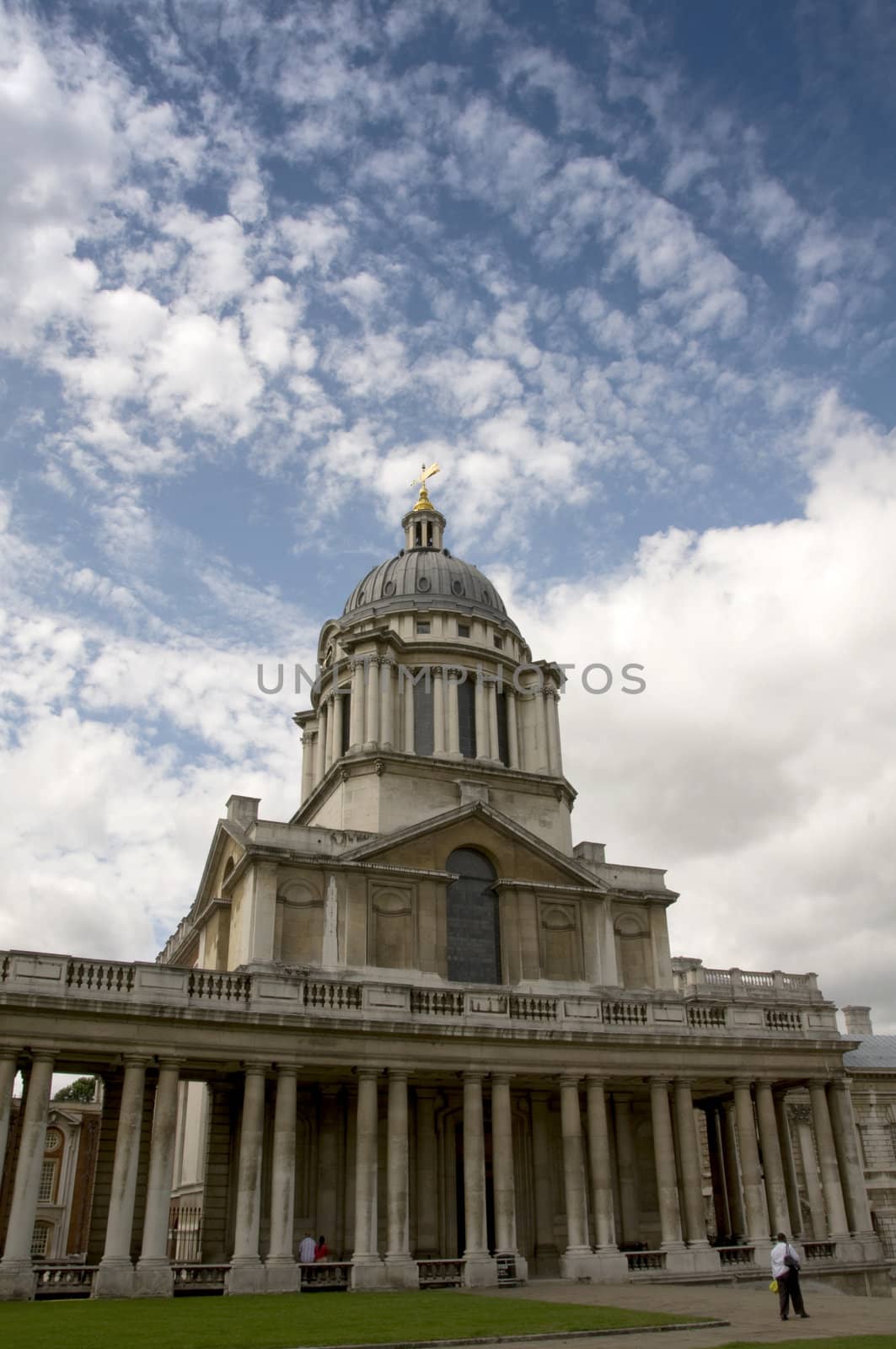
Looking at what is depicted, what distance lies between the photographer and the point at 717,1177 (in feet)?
132

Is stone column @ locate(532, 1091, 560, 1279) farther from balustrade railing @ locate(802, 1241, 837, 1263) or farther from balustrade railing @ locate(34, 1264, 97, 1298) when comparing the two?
balustrade railing @ locate(34, 1264, 97, 1298)

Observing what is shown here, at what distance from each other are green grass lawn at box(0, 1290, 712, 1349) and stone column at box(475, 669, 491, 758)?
2556 cm

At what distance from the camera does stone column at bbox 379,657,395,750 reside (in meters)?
46.6

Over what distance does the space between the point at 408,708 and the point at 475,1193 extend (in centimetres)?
2235

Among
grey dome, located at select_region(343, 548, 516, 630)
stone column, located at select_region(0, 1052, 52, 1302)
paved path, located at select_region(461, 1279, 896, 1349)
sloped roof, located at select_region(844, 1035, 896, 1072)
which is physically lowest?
paved path, located at select_region(461, 1279, 896, 1349)

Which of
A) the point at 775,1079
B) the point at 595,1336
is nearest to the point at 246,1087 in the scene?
the point at 595,1336

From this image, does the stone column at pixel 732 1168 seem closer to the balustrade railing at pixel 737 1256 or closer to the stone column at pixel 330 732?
the balustrade railing at pixel 737 1256

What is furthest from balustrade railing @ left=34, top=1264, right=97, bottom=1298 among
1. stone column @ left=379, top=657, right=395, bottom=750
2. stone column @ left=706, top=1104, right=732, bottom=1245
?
stone column @ left=379, top=657, right=395, bottom=750

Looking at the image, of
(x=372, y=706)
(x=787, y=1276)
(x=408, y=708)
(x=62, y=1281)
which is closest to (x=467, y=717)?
(x=408, y=708)

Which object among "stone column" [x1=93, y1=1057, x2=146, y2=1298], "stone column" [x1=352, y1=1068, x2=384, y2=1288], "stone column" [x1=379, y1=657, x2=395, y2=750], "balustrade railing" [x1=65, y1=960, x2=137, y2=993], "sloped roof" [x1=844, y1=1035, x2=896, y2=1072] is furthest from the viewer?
"sloped roof" [x1=844, y1=1035, x2=896, y2=1072]

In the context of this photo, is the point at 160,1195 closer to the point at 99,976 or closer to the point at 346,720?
the point at 99,976

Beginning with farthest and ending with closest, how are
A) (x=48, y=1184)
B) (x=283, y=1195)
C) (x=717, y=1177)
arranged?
(x=48, y=1184) < (x=717, y=1177) < (x=283, y=1195)

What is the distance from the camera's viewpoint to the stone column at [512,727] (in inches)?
1978

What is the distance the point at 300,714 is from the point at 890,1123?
38.3m
